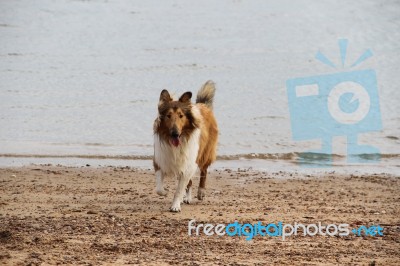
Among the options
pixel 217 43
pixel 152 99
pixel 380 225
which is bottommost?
pixel 380 225

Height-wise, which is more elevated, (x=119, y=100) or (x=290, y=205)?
(x=119, y=100)

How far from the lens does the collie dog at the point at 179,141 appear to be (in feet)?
28.9

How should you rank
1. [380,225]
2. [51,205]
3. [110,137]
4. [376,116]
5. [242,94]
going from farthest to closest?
[242,94], [376,116], [110,137], [51,205], [380,225]

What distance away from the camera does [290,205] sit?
907 centimetres

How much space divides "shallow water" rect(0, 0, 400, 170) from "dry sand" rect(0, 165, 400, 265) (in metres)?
1.98

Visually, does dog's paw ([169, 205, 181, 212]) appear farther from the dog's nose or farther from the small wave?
the small wave

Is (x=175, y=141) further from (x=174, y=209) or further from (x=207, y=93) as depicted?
(x=207, y=93)

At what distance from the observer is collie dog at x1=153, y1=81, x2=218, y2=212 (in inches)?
347

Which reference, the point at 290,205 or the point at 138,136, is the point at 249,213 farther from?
the point at 138,136

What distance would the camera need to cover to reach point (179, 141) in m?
9.00

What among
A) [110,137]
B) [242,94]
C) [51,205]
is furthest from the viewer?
[242,94]

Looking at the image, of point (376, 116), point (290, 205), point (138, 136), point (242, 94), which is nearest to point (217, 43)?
point (242, 94)

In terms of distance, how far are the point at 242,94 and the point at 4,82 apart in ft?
16.5

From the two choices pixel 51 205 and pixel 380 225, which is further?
pixel 51 205
